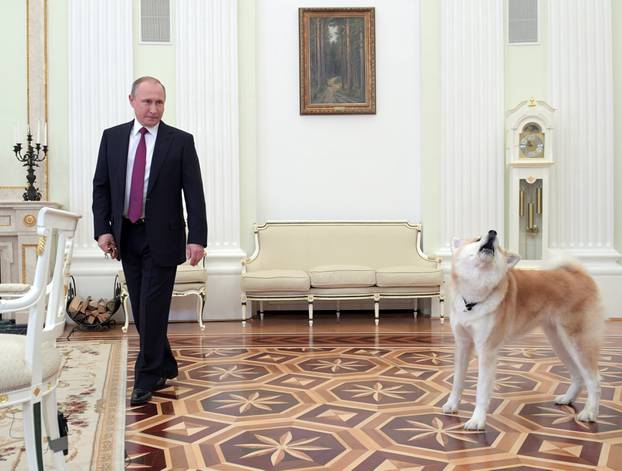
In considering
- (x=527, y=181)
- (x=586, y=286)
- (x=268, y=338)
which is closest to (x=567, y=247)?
(x=527, y=181)

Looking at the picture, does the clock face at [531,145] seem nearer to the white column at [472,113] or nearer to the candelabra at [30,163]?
the white column at [472,113]

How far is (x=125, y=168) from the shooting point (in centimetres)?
335

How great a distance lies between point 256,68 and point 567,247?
4.01 meters

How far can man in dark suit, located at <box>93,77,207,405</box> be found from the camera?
3320mm

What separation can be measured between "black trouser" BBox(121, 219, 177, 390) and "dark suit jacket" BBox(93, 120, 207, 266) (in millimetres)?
55

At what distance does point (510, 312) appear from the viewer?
9.39ft

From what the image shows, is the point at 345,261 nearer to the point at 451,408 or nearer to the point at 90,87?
the point at 90,87

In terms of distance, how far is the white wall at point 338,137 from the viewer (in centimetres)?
719

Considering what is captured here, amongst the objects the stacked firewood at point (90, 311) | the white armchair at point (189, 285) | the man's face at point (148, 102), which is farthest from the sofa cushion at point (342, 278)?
the man's face at point (148, 102)

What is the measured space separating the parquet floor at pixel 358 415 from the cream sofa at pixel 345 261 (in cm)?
142

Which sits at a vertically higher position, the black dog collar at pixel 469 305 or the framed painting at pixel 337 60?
the framed painting at pixel 337 60

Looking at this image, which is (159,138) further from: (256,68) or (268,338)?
(256,68)

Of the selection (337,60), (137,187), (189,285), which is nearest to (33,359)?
(137,187)

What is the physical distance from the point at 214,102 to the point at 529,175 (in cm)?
348
